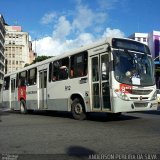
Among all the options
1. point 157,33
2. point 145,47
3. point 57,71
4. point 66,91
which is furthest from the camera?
point 157,33

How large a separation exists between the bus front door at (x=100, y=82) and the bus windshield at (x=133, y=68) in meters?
0.45

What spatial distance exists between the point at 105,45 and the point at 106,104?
2.25 metres

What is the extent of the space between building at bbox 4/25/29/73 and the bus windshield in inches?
4581

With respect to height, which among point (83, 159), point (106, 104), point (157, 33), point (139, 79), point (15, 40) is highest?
point (15, 40)

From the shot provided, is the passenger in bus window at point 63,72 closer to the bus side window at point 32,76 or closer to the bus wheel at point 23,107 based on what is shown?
the bus side window at point 32,76

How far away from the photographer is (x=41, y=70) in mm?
18594

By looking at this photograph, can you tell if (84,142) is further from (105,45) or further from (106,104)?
(105,45)

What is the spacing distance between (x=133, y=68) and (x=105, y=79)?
3.76 feet

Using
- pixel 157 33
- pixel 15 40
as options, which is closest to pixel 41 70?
pixel 157 33

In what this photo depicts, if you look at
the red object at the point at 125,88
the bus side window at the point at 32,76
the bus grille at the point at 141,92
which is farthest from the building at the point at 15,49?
the red object at the point at 125,88

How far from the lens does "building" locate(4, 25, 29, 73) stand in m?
129

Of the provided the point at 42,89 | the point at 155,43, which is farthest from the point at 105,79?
the point at 155,43

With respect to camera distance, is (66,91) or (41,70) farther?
(41,70)

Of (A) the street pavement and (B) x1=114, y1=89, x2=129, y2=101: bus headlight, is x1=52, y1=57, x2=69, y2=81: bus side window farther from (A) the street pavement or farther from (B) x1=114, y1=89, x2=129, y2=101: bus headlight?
(A) the street pavement
